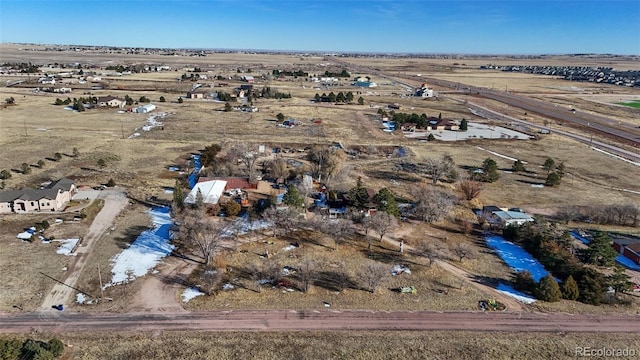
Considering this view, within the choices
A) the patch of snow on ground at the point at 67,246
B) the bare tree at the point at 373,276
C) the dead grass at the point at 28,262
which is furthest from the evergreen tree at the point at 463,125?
the patch of snow on ground at the point at 67,246

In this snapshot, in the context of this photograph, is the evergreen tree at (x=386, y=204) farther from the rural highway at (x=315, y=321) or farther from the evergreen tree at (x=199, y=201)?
the evergreen tree at (x=199, y=201)

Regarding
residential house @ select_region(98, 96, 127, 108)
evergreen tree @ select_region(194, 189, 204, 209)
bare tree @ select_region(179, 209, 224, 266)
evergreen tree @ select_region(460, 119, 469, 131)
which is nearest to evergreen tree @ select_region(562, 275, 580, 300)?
bare tree @ select_region(179, 209, 224, 266)

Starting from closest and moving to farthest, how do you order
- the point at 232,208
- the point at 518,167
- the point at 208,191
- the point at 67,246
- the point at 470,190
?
the point at 67,246 → the point at 232,208 → the point at 208,191 → the point at 470,190 → the point at 518,167

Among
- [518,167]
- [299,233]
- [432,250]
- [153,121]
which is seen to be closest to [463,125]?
[518,167]

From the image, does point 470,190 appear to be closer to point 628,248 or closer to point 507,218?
point 507,218

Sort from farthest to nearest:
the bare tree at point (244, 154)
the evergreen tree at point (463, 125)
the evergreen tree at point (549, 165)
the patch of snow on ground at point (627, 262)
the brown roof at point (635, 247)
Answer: the evergreen tree at point (463, 125), the evergreen tree at point (549, 165), the bare tree at point (244, 154), the brown roof at point (635, 247), the patch of snow on ground at point (627, 262)

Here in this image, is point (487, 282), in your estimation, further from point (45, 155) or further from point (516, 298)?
point (45, 155)
